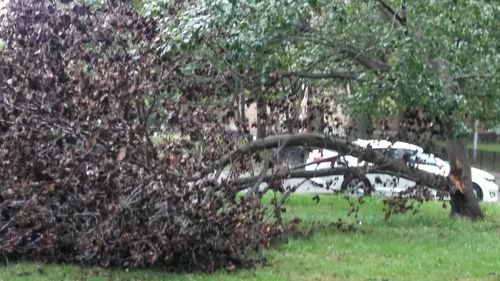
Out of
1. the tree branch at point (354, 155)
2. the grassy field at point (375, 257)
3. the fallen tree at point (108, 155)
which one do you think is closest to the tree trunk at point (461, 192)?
the grassy field at point (375, 257)

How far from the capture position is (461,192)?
1346 cm

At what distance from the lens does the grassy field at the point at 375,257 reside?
9.00 meters

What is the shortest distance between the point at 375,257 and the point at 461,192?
3.78m

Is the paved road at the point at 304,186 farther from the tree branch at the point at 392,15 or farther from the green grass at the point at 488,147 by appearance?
the green grass at the point at 488,147

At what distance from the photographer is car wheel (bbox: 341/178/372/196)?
12.4 m

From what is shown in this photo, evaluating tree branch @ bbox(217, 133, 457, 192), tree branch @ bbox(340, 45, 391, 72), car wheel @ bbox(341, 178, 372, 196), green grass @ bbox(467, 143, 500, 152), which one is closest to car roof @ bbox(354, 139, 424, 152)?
tree branch @ bbox(217, 133, 457, 192)

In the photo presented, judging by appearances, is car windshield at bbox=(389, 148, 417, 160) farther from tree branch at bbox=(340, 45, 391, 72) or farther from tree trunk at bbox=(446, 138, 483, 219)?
tree branch at bbox=(340, 45, 391, 72)

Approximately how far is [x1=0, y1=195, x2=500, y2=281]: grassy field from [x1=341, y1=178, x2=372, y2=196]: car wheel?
1.60 feet

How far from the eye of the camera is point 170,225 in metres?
8.34

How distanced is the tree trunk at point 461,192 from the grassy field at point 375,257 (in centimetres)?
26

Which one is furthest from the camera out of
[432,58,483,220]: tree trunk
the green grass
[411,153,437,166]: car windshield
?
the green grass

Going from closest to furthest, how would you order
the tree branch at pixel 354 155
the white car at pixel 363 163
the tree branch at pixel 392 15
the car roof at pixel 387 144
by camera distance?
the tree branch at pixel 392 15, the tree branch at pixel 354 155, the white car at pixel 363 163, the car roof at pixel 387 144

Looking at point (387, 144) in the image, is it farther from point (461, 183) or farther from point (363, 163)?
point (461, 183)

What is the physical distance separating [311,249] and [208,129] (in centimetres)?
218
